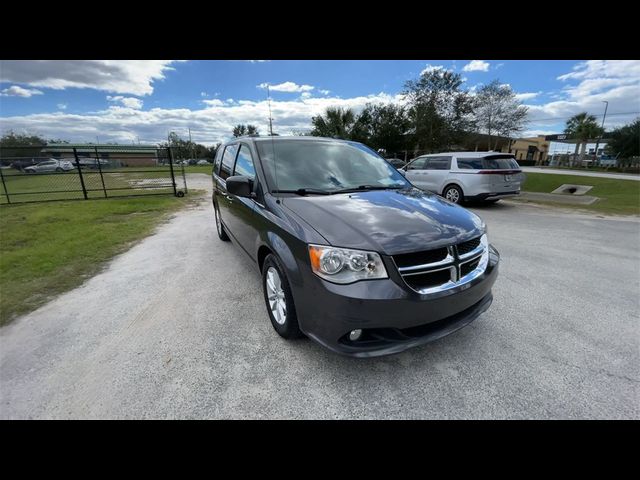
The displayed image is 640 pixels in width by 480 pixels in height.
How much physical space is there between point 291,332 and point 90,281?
320 centimetres

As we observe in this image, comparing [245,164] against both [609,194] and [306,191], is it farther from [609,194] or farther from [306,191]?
[609,194]

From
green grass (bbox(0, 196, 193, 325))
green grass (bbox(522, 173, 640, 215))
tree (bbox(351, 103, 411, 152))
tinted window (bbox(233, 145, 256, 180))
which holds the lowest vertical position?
green grass (bbox(522, 173, 640, 215))

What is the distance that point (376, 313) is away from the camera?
1816 millimetres

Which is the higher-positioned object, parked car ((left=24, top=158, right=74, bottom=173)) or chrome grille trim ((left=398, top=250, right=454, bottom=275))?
parked car ((left=24, top=158, right=74, bottom=173))

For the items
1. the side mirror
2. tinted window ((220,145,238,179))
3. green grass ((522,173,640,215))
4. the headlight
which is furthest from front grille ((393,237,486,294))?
green grass ((522,173,640,215))

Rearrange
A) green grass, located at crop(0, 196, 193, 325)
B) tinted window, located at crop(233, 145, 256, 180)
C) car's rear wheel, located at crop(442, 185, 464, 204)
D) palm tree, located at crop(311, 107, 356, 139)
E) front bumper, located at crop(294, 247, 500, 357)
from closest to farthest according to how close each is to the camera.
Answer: front bumper, located at crop(294, 247, 500, 357) → tinted window, located at crop(233, 145, 256, 180) → green grass, located at crop(0, 196, 193, 325) → car's rear wheel, located at crop(442, 185, 464, 204) → palm tree, located at crop(311, 107, 356, 139)

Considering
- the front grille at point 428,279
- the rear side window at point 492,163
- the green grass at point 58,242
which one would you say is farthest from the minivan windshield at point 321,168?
the rear side window at point 492,163

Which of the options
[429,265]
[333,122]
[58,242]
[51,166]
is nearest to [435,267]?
[429,265]

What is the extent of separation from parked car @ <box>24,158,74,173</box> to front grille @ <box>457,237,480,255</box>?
14.5 metres

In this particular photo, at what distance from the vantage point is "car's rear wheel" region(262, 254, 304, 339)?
229 cm

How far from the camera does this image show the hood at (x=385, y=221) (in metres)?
1.92

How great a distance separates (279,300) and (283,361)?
0.49 metres

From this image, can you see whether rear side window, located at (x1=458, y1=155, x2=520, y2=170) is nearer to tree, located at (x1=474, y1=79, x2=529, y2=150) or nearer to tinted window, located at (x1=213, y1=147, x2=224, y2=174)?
tinted window, located at (x1=213, y1=147, x2=224, y2=174)

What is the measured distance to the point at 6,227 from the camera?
6.64m
